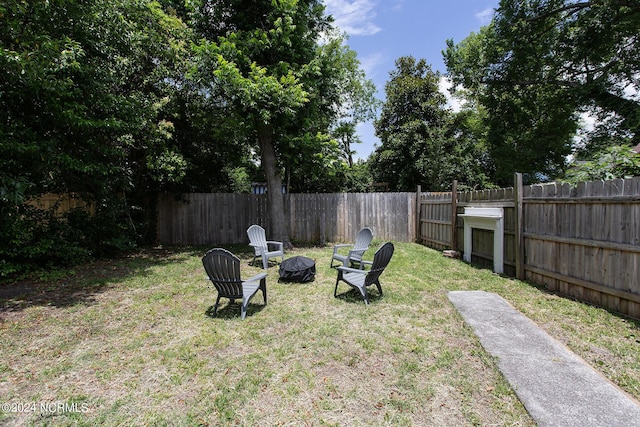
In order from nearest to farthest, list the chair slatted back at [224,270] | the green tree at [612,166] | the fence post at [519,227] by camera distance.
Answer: the chair slatted back at [224,270], the green tree at [612,166], the fence post at [519,227]

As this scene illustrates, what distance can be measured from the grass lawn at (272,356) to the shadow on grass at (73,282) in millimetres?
57

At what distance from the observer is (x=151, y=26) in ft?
25.7

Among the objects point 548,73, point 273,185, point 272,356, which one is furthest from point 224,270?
point 548,73

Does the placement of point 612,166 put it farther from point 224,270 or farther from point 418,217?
point 418,217

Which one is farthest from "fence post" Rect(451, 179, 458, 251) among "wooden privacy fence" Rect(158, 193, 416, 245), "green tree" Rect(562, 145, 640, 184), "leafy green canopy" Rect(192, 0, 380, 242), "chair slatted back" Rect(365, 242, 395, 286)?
"chair slatted back" Rect(365, 242, 395, 286)

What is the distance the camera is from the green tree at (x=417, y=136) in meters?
16.2

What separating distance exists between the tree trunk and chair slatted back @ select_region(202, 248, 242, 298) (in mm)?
5248

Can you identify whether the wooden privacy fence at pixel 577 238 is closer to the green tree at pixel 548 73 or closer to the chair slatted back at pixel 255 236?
the chair slatted back at pixel 255 236

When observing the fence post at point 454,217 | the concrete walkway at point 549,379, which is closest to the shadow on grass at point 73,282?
the concrete walkway at point 549,379

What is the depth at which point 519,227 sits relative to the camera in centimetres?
537

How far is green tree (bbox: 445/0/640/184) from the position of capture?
33.7 ft

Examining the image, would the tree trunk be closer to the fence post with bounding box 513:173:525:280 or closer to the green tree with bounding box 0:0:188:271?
the green tree with bounding box 0:0:188:271

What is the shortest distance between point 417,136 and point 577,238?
12.8 metres

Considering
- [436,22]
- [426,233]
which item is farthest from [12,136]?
[436,22]
